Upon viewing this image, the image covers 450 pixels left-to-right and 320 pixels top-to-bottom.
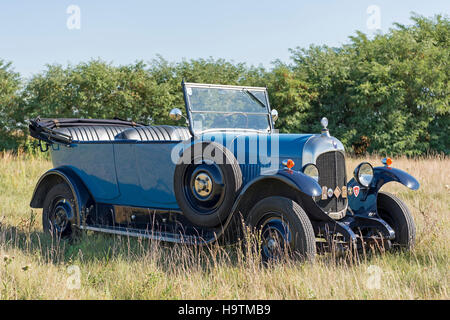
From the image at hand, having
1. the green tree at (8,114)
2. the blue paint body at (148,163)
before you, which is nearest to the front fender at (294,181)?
the blue paint body at (148,163)

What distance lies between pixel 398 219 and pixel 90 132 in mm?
4357

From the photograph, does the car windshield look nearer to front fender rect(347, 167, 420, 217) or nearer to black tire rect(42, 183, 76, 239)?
front fender rect(347, 167, 420, 217)

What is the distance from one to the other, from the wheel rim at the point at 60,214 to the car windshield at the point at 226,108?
7.14ft

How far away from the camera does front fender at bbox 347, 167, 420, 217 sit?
523cm

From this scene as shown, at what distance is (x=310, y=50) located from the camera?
2102cm

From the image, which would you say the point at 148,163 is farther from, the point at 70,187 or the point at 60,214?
the point at 60,214

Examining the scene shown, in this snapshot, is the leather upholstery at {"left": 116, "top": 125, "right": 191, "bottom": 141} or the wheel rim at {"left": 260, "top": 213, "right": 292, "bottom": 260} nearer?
the wheel rim at {"left": 260, "top": 213, "right": 292, "bottom": 260}

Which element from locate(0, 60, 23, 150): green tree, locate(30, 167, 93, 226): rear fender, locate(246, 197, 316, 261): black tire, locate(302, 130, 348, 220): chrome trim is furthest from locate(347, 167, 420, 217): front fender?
locate(0, 60, 23, 150): green tree

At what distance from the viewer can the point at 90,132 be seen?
714cm

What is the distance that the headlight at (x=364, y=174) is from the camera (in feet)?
17.4

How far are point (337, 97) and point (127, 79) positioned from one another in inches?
323

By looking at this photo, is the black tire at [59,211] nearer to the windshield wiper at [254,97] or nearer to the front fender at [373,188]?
the windshield wiper at [254,97]

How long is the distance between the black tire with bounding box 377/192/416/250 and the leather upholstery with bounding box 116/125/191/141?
280 centimetres

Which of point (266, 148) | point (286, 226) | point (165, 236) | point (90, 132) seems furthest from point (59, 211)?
point (286, 226)
